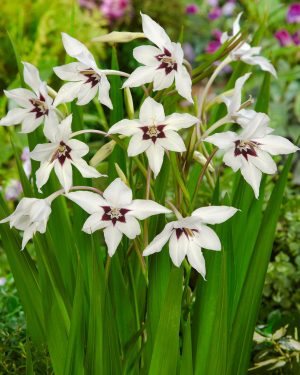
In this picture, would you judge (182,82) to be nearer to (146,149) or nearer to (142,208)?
(146,149)

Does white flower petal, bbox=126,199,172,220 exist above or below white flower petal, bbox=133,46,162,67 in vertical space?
below

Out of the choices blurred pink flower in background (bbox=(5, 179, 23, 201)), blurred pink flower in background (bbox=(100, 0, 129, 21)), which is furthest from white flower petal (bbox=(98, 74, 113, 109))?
blurred pink flower in background (bbox=(100, 0, 129, 21))

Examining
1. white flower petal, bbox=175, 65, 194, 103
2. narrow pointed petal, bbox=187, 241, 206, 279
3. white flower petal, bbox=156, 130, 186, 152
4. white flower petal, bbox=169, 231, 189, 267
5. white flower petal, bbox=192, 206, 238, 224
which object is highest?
white flower petal, bbox=175, 65, 194, 103

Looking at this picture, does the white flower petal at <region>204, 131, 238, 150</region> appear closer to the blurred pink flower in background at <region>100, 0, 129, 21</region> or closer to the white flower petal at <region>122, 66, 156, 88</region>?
the white flower petal at <region>122, 66, 156, 88</region>

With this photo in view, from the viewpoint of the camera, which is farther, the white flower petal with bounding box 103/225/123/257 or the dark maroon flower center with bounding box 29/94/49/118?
the dark maroon flower center with bounding box 29/94/49/118

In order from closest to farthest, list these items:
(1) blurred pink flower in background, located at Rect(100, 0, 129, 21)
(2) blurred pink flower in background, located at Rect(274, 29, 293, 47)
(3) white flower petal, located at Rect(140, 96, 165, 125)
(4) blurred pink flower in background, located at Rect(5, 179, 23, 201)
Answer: (3) white flower petal, located at Rect(140, 96, 165, 125)
(4) blurred pink flower in background, located at Rect(5, 179, 23, 201)
(2) blurred pink flower in background, located at Rect(274, 29, 293, 47)
(1) blurred pink flower in background, located at Rect(100, 0, 129, 21)

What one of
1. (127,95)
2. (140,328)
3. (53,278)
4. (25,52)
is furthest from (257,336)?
(25,52)

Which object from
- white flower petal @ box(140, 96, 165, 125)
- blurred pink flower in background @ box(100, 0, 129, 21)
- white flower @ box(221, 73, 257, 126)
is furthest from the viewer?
blurred pink flower in background @ box(100, 0, 129, 21)

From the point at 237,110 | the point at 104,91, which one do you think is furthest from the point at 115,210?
the point at 237,110
